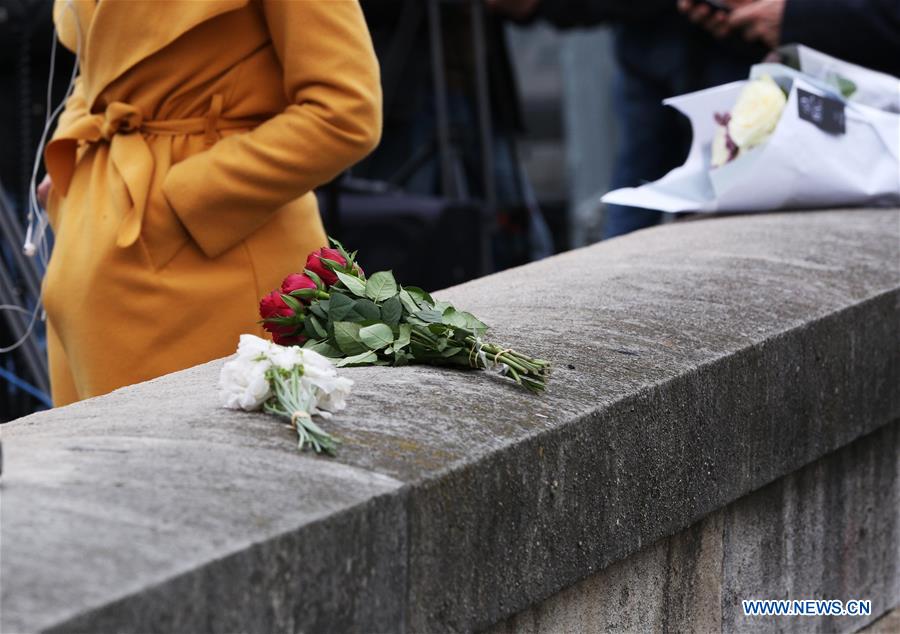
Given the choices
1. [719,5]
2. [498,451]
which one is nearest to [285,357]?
[498,451]

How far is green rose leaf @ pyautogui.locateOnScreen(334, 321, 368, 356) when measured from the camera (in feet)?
7.39

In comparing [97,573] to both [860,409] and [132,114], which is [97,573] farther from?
[860,409]

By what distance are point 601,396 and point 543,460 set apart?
0.20 meters

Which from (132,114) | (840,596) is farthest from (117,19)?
(840,596)

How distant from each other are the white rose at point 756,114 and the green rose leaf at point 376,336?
71.5 inches

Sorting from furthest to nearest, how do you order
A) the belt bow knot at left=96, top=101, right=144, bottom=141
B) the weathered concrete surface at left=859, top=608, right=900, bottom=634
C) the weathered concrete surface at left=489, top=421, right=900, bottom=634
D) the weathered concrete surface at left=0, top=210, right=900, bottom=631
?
the weathered concrete surface at left=859, top=608, right=900, bottom=634, the belt bow knot at left=96, top=101, right=144, bottom=141, the weathered concrete surface at left=489, top=421, right=900, bottom=634, the weathered concrete surface at left=0, top=210, right=900, bottom=631

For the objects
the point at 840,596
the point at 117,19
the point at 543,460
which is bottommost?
the point at 840,596

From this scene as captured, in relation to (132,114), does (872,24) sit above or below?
below

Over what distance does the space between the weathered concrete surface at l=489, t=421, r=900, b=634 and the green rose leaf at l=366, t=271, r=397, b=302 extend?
0.47m

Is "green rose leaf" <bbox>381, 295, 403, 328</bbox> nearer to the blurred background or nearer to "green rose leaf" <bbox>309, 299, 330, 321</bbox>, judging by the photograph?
"green rose leaf" <bbox>309, 299, 330, 321</bbox>

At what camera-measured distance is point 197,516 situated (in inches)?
63.6

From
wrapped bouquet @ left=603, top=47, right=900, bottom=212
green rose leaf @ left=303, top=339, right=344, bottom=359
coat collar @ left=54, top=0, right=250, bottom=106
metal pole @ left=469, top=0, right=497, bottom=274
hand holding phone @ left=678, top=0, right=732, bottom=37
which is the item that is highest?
coat collar @ left=54, top=0, right=250, bottom=106

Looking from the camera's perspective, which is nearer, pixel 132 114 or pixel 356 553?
pixel 356 553

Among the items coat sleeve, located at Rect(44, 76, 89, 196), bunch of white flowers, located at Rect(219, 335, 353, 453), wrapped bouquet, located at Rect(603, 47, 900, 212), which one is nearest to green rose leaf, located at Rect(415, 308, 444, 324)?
bunch of white flowers, located at Rect(219, 335, 353, 453)
